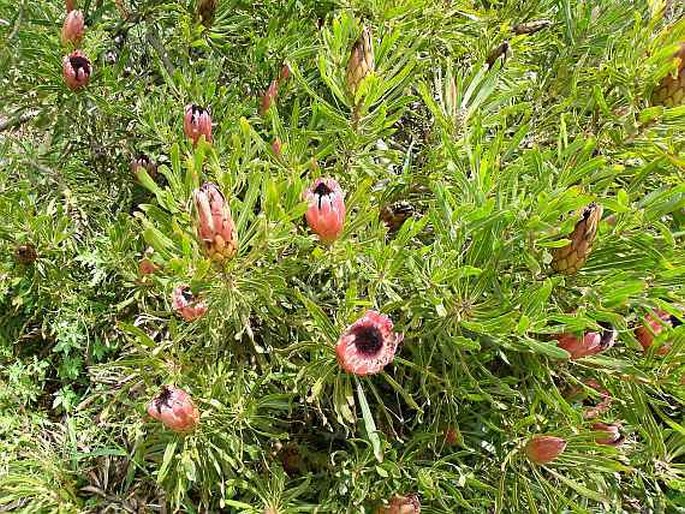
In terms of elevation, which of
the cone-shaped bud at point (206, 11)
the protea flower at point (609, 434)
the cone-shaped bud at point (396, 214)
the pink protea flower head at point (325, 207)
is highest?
the cone-shaped bud at point (206, 11)

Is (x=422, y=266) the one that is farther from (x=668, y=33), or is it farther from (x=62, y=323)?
(x=62, y=323)

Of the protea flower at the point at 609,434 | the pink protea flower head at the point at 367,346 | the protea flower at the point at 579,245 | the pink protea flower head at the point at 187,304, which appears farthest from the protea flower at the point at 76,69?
the protea flower at the point at 609,434

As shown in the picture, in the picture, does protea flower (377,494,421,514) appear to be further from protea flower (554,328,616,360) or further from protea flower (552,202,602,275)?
protea flower (552,202,602,275)

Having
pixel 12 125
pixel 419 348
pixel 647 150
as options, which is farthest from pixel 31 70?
pixel 647 150

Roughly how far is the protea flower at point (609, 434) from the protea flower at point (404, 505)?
0.45 metres

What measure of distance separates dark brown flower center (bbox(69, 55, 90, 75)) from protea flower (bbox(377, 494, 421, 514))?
1338mm

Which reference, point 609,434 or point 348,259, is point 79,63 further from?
point 609,434

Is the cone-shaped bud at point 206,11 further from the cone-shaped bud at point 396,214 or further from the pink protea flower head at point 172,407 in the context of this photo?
the pink protea flower head at point 172,407

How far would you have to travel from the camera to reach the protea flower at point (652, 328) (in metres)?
1.39

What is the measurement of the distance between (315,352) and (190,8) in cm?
105

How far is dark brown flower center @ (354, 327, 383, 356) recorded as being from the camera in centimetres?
133

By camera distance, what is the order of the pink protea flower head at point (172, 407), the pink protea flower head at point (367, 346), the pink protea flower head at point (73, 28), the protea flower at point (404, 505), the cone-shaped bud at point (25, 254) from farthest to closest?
the cone-shaped bud at point (25, 254), the pink protea flower head at point (73, 28), the protea flower at point (404, 505), the pink protea flower head at point (172, 407), the pink protea flower head at point (367, 346)

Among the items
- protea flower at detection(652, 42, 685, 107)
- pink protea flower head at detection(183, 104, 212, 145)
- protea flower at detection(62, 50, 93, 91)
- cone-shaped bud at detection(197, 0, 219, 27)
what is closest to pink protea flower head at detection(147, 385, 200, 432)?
pink protea flower head at detection(183, 104, 212, 145)

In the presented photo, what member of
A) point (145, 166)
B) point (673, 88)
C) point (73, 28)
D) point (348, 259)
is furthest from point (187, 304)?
point (673, 88)
